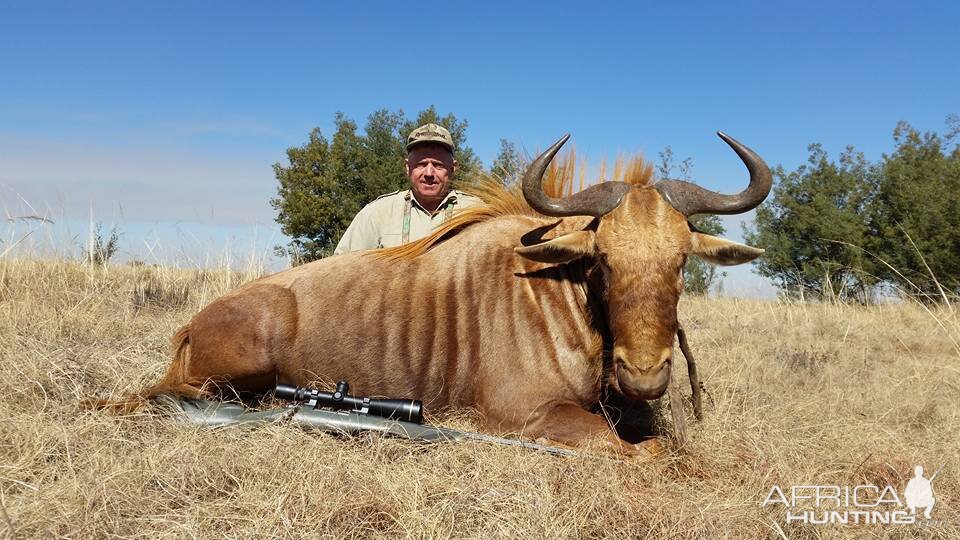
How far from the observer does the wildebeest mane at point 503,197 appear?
4148mm

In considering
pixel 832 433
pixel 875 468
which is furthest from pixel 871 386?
pixel 875 468

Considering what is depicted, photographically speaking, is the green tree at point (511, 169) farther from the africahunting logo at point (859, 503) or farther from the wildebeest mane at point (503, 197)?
the africahunting logo at point (859, 503)

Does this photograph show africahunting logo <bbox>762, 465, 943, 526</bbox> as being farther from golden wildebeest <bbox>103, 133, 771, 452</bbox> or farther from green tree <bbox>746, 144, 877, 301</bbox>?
green tree <bbox>746, 144, 877, 301</bbox>

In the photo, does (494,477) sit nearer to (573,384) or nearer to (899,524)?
(573,384)

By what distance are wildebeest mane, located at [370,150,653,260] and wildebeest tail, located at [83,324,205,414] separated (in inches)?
53.4

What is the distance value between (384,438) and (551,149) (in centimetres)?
178

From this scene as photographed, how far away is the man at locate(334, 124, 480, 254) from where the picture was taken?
6266 millimetres

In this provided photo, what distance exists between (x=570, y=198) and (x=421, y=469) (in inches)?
65.3

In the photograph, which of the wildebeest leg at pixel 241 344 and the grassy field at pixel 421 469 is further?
the wildebeest leg at pixel 241 344

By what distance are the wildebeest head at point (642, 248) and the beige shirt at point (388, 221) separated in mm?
2928

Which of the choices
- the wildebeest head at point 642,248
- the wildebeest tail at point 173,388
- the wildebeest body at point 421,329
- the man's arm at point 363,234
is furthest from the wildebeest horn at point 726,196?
the man's arm at point 363,234

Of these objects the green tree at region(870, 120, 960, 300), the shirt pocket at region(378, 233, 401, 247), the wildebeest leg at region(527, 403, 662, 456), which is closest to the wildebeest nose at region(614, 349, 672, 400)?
the wildebeest leg at region(527, 403, 662, 456)

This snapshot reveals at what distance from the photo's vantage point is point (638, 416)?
4.04 meters

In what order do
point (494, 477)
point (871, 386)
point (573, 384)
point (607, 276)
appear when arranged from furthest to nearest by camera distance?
point (871, 386)
point (573, 384)
point (607, 276)
point (494, 477)
